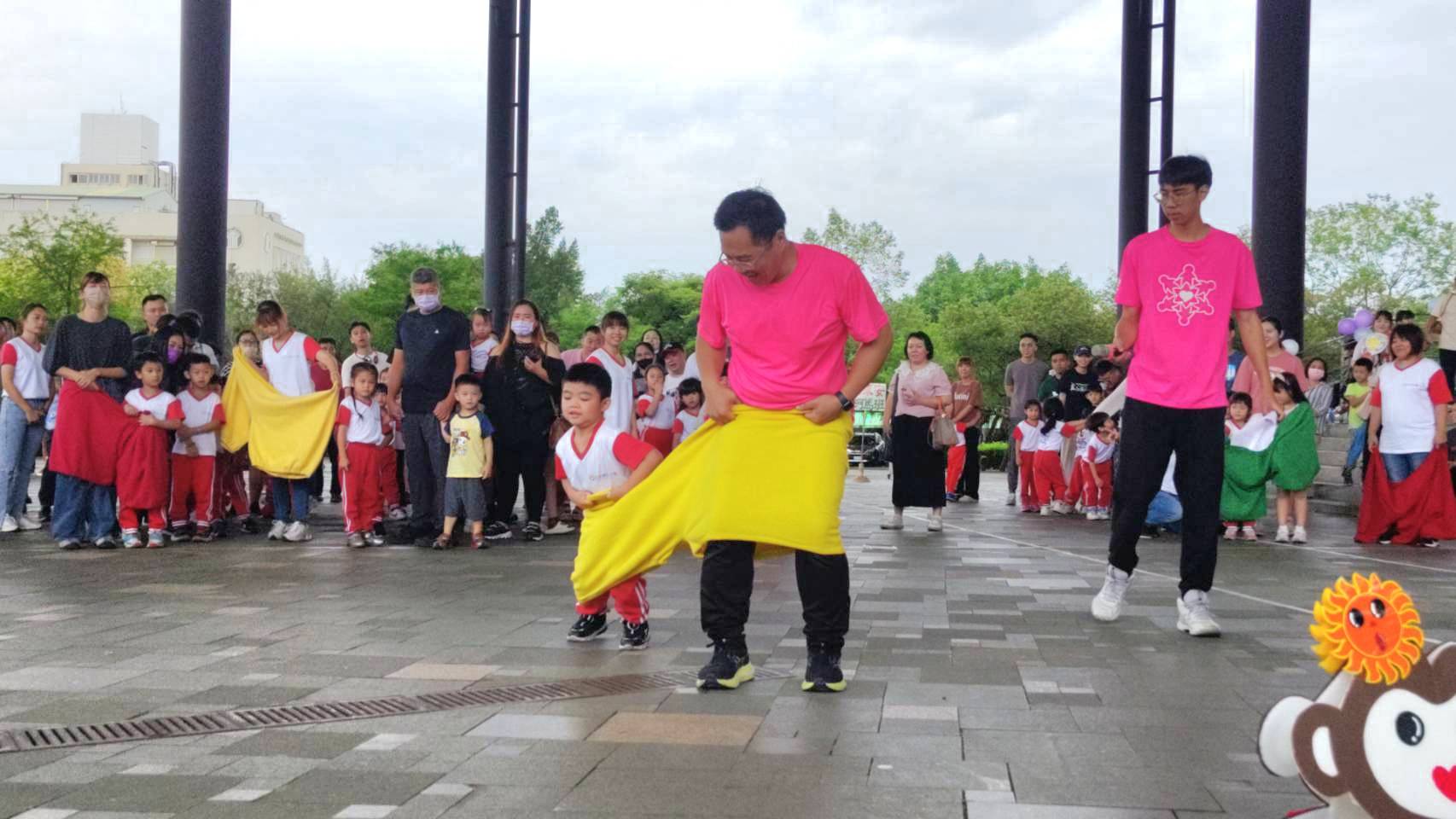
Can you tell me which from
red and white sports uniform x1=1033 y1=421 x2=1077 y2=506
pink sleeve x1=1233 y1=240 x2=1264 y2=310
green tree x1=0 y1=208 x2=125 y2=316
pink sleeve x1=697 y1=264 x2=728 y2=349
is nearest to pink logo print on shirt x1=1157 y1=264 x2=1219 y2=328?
pink sleeve x1=1233 y1=240 x2=1264 y2=310

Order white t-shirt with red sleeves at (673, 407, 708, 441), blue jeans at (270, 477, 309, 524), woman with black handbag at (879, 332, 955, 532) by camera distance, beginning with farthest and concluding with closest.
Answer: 1. white t-shirt with red sleeves at (673, 407, 708, 441)
2. woman with black handbag at (879, 332, 955, 532)
3. blue jeans at (270, 477, 309, 524)

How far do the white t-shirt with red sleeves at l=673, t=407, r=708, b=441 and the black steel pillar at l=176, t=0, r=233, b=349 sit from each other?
5054 mm

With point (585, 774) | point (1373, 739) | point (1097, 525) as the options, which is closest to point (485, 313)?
point (1097, 525)

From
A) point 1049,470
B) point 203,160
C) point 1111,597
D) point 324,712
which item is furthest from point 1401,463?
point 203,160

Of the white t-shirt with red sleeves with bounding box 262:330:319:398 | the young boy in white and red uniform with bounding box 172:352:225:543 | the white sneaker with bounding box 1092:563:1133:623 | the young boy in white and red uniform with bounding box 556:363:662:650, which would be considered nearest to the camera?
the young boy in white and red uniform with bounding box 556:363:662:650

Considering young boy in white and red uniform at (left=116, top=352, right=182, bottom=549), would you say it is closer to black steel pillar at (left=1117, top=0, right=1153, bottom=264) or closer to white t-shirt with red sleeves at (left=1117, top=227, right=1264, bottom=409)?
white t-shirt with red sleeves at (left=1117, top=227, right=1264, bottom=409)

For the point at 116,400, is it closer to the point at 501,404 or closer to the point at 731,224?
the point at 501,404

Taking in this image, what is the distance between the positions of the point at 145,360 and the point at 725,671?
26.9 ft

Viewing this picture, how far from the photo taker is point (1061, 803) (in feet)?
12.5

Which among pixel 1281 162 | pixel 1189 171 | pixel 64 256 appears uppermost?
pixel 64 256

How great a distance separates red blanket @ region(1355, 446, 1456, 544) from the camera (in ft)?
40.7

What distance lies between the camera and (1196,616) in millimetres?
6797

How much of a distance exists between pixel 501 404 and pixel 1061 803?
931 centimetres

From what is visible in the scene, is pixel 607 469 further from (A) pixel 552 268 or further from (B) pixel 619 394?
(A) pixel 552 268
